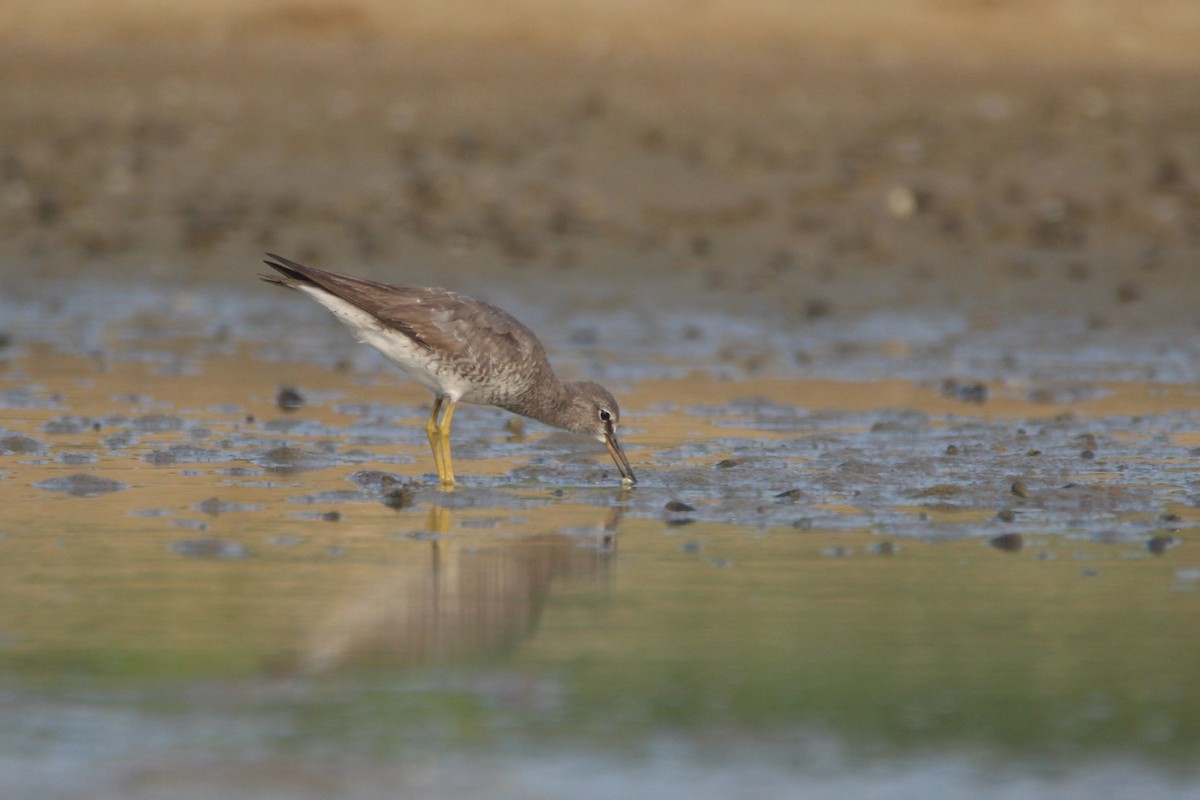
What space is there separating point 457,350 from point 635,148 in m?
10.1

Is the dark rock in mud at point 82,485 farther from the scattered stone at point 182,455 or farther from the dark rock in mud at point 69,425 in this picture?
the dark rock in mud at point 69,425

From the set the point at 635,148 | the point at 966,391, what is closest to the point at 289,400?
the point at 966,391

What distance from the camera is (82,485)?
30.3ft

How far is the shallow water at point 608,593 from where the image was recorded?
524cm

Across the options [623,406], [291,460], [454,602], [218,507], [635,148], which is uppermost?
[635,148]

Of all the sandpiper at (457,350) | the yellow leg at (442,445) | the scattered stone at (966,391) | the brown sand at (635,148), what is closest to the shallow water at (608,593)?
the scattered stone at (966,391)

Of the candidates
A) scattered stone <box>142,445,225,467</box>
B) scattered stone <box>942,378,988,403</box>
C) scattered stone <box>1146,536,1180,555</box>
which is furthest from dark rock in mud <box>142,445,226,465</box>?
scattered stone <box>942,378,988,403</box>

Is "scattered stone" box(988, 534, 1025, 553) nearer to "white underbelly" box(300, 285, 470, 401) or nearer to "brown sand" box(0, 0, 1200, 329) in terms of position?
"white underbelly" box(300, 285, 470, 401)

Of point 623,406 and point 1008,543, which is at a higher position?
point 623,406

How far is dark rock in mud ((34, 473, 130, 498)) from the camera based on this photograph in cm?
915

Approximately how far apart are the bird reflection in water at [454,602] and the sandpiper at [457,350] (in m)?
1.83

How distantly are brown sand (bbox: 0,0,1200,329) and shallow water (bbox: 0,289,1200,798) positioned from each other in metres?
4.05

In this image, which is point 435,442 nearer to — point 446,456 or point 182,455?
point 446,456

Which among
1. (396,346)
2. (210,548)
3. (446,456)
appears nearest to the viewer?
(210,548)
